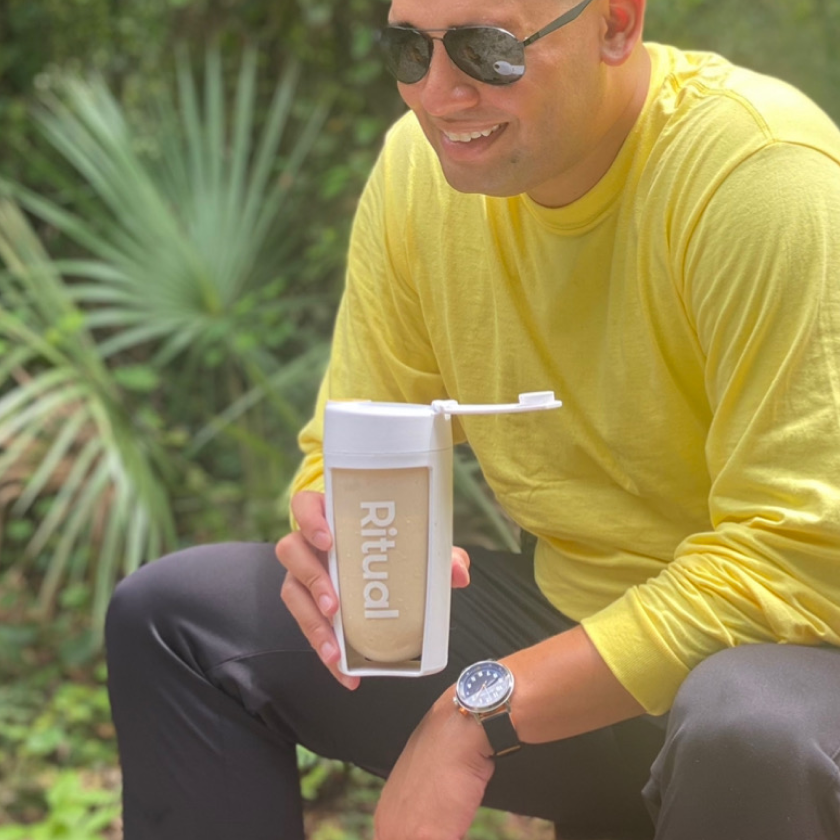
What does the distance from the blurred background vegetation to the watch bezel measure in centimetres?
73

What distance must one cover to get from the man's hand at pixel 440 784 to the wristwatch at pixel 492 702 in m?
0.01

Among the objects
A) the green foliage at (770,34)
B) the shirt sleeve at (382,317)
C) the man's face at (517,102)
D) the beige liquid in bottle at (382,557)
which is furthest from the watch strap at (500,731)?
the green foliage at (770,34)

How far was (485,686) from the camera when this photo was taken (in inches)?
56.0

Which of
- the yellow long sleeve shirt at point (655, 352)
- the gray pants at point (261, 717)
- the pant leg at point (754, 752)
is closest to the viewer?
the pant leg at point (754, 752)

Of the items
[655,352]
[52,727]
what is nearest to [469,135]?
[655,352]

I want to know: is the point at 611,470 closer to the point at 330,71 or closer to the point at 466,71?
the point at 466,71

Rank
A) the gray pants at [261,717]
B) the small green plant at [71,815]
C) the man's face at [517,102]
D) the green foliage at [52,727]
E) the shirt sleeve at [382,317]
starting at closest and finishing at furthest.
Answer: the man's face at [517,102], the gray pants at [261,717], the shirt sleeve at [382,317], the small green plant at [71,815], the green foliage at [52,727]

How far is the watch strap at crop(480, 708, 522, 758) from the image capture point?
4.59ft

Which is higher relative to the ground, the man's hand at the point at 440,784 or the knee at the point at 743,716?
the knee at the point at 743,716

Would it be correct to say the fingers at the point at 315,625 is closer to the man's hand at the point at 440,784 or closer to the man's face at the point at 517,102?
Answer: the man's hand at the point at 440,784

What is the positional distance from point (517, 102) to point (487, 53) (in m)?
0.07

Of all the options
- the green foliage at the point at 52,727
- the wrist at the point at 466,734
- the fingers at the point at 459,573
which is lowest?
the green foliage at the point at 52,727

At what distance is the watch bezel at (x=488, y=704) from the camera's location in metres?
1.40

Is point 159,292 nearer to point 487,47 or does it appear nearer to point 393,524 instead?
point 487,47
